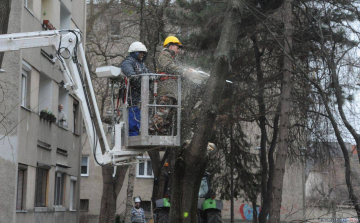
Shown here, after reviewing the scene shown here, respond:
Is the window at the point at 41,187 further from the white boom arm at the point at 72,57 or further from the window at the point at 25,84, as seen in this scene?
the white boom arm at the point at 72,57

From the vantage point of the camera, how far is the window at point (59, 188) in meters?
20.2

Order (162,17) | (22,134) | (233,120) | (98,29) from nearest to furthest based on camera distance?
(22,134) < (233,120) < (162,17) < (98,29)

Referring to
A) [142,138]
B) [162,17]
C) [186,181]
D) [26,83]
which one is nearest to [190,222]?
[186,181]

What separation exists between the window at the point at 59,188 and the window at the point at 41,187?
5.14ft

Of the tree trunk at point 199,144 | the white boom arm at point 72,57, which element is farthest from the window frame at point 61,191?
the white boom arm at point 72,57

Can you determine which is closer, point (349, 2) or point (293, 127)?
point (349, 2)

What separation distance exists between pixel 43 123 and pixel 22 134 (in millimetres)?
2301

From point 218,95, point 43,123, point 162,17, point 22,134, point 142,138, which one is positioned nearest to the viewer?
point 142,138

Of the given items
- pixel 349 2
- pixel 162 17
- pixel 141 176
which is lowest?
pixel 141 176

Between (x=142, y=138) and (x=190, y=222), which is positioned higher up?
(x=142, y=138)

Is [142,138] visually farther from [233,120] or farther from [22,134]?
[233,120]

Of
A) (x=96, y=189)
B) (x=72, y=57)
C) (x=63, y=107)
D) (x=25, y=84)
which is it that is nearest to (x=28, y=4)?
(x=25, y=84)

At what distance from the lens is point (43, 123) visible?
1759 centimetres

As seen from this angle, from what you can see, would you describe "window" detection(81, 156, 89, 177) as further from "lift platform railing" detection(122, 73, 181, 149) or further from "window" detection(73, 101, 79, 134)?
"lift platform railing" detection(122, 73, 181, 149)
